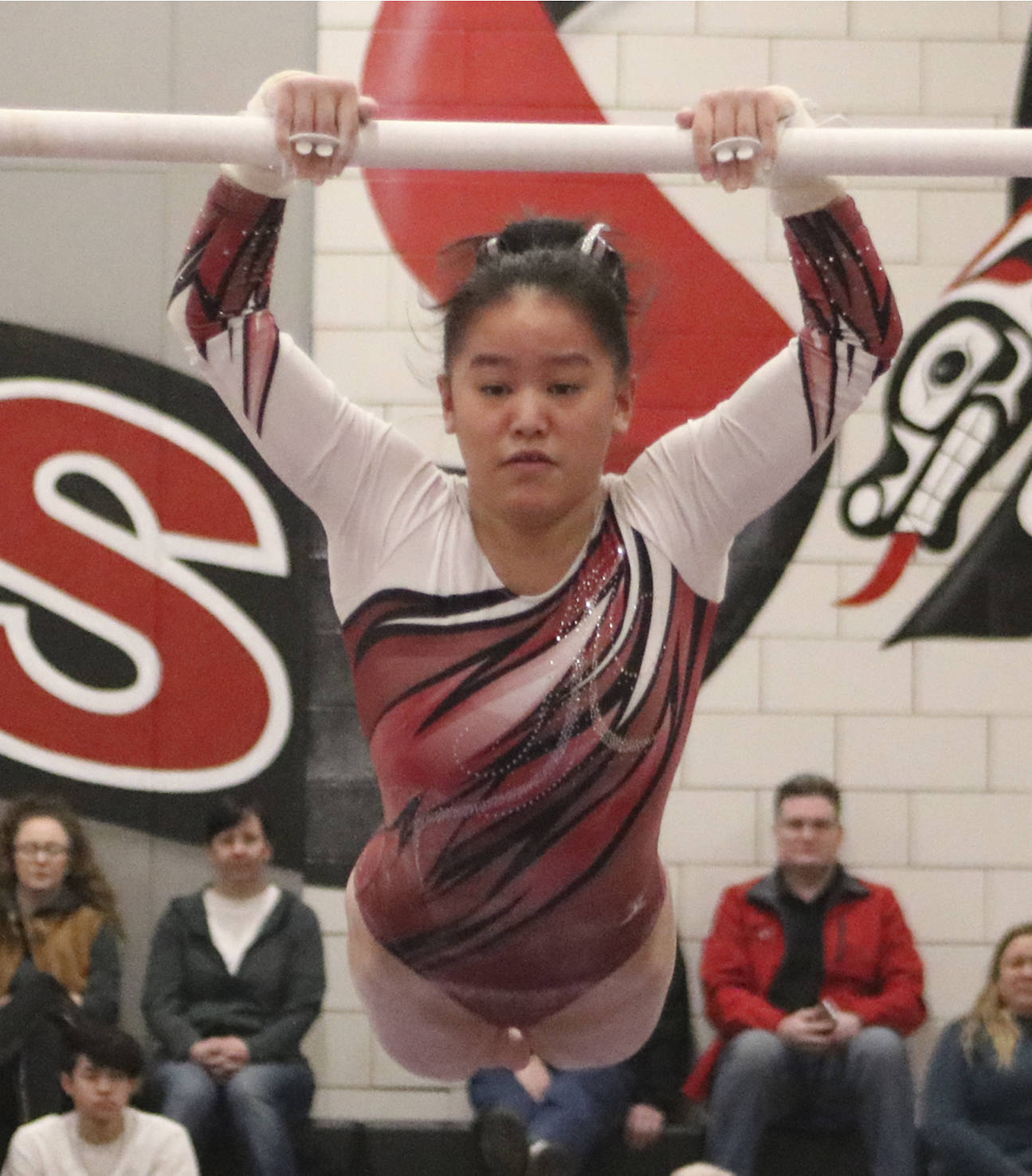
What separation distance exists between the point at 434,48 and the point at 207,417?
4.54 feet

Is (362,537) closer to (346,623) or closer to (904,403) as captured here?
(346,623)

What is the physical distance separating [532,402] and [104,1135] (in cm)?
303

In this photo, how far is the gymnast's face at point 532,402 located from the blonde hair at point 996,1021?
3072mm

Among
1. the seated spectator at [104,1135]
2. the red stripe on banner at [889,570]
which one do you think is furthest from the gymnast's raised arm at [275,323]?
the red stripe on banner at [889,570]

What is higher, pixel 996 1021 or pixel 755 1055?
pixel 996 1021

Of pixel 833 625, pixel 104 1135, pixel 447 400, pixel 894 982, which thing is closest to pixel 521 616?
pixel 447 400

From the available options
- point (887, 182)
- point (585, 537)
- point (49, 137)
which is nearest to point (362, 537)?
point (585, 537)

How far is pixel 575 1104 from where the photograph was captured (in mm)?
4805

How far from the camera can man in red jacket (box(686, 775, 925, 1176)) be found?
4879 millimetres

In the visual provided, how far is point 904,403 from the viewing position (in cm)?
562

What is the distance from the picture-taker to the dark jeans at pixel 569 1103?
474cm

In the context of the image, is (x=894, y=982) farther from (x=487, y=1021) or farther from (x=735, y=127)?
(x=735, y=127)

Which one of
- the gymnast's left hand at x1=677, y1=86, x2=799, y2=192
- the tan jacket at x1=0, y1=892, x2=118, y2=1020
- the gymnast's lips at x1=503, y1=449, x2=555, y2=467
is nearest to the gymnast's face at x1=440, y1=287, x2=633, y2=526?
the gymnast's lips at x1=503, y1=449, x2=555, y2=467

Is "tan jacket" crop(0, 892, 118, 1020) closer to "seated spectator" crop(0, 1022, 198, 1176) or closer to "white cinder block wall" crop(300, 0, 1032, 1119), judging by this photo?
"seated spectator" crop(0, 1022, 198, 1176)
